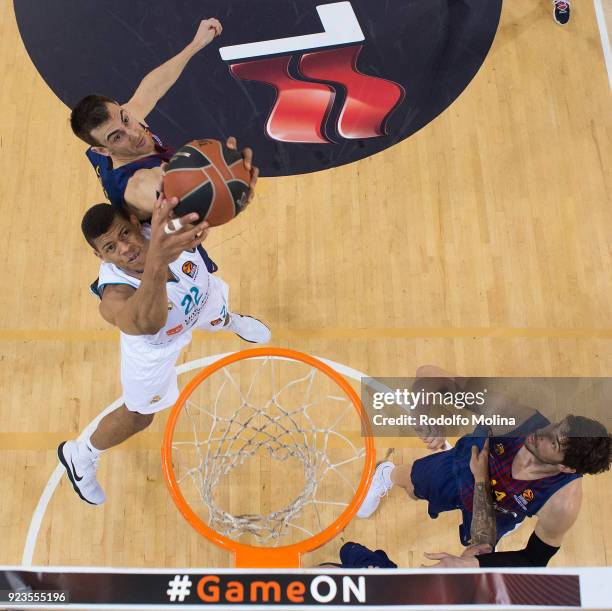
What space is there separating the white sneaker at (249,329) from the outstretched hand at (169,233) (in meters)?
1.77

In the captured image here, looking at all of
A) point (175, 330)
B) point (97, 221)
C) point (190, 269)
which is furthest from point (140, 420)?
point (97, 221)

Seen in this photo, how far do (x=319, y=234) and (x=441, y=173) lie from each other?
1138 mm

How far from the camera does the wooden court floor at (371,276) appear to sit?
197 inches

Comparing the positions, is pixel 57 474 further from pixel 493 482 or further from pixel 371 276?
pixel 493 482

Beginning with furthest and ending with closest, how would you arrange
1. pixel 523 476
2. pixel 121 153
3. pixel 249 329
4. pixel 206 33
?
pixel 206 33 < pixel 249 329 < pixel 121 153 < pixel 523 476

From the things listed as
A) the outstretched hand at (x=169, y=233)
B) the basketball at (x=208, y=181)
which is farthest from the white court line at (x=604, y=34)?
the outstretched hand at (x=169, y=233)

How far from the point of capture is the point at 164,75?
5.81 m

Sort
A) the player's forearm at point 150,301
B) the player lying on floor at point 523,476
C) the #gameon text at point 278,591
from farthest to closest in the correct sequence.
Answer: the player lying on floor at point 523,476 → the player's forearm at point 150,301 → the #gameon text at point 278,591

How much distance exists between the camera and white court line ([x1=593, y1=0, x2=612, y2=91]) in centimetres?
657

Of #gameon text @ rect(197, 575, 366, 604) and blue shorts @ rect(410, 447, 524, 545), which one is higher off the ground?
#gameon text @ rect(197, 575, 366, 604)

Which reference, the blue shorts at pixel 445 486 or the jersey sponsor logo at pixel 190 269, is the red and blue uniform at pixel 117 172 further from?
the blue shorts at pixel 445 486

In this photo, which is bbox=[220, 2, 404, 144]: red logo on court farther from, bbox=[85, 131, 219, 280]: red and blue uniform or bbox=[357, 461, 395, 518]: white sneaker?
bbox=[357, 461, 395, 518]: white sneaker

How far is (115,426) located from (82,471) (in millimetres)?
366

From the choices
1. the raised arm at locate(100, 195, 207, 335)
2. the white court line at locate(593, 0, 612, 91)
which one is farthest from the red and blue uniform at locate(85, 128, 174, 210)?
the white court line at locate(593, 0, 612, 91)
